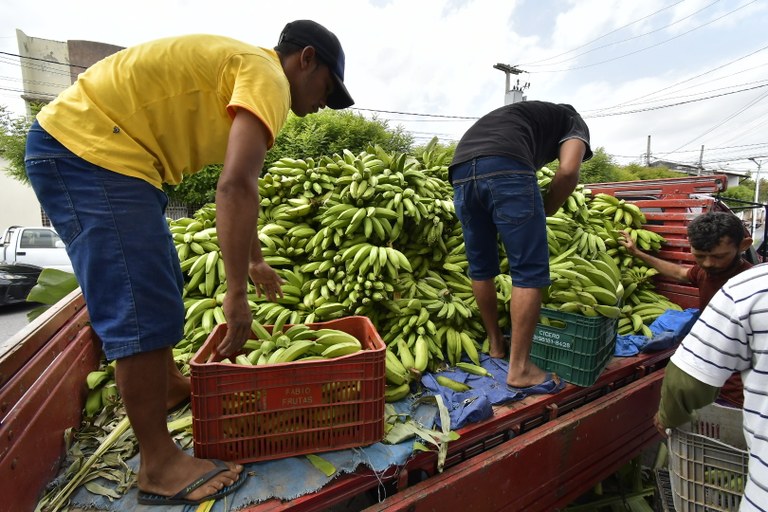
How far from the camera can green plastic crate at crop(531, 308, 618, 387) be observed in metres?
2.36

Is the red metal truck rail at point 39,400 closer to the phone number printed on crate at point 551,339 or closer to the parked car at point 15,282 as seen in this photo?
the phone number printed on crate at point 551,339

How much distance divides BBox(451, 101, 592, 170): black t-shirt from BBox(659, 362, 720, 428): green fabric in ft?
4.55

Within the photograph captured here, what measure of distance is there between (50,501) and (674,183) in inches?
213

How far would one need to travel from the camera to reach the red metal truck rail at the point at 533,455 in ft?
5.30

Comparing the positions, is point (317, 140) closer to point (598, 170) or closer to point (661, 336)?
point (661, 336)

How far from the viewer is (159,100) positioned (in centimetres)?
150

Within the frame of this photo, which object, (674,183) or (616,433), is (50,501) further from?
(674,183)

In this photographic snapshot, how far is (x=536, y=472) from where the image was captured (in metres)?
1.97

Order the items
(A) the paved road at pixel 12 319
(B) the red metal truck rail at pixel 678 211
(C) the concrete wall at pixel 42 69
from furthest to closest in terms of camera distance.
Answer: (C) the concrete wall at pixel 42 69, (A) the paved road at pixel 12 319, (B) the red metal truck rail at pixel 678 211

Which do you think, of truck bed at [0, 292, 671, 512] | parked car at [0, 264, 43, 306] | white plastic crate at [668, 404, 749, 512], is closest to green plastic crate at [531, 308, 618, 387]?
→ truck bed at [0, 292, 671, 512]

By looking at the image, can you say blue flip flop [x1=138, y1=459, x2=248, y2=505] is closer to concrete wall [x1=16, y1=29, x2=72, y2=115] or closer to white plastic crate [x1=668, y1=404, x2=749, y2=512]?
white plastic crate [x1=668, y1=404, x2=749, y2=512]

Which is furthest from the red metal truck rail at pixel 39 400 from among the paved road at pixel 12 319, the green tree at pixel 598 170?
the green tree at pixel 598 170

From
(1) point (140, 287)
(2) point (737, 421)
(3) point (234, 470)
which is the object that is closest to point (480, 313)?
(2) point (737, 421)

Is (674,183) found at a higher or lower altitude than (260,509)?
higher
